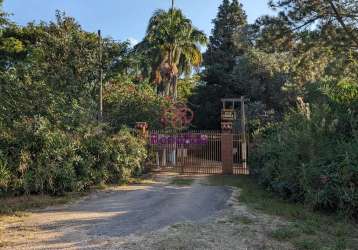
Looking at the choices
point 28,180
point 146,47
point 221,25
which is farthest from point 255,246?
point 221,25

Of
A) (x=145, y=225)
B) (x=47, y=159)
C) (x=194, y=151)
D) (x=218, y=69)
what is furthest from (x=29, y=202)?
(x=218, y=69)

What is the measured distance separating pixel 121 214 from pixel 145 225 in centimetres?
117

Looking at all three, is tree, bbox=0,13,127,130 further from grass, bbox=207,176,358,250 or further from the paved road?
grass, bbox=207,176,358,250

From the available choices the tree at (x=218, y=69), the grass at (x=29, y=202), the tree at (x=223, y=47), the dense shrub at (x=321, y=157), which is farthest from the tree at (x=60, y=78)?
the tree at (x=223, y=47)

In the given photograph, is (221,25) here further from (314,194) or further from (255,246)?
(255,246)

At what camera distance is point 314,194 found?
26.3 ft

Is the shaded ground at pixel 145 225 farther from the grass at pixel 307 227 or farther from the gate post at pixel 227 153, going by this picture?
the gate post at pixel 227 153

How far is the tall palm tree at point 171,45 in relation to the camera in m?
24.9

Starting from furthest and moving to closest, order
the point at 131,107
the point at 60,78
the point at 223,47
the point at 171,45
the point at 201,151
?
1. the point at 223,47
2. the point at 171,45
3. the point at 131,107
4. the point at 201,151
5. the point at 60,78

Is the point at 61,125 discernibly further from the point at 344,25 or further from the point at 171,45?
the point at 171,45

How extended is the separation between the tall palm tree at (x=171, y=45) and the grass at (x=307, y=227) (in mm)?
16881

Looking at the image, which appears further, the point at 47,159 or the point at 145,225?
the point at 47,159

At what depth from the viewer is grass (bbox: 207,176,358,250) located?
558 cm

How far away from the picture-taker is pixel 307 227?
21.1ft
